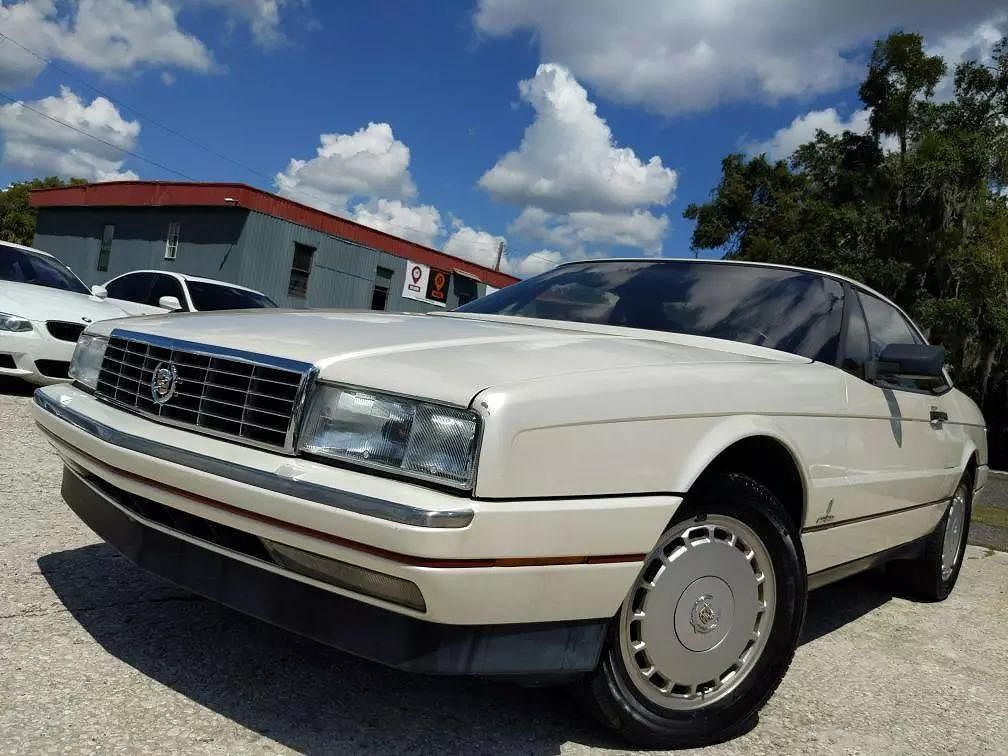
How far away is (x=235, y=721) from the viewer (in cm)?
196

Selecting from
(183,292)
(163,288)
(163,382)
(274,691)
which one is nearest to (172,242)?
(163,288)

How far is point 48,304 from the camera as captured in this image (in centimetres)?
664

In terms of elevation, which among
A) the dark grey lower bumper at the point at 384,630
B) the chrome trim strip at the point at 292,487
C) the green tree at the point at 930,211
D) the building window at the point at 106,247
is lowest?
the dark grey lower bumper at the point at 384,630

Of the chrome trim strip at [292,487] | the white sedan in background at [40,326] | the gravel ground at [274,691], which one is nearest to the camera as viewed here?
the chrome trim strip at [292,487]

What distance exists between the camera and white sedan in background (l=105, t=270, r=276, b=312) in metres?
8.70

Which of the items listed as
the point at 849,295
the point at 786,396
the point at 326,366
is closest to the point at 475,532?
the point at 326,366

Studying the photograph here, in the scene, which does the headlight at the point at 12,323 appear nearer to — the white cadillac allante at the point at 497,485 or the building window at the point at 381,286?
the white cadillac allante at the point at 497,485

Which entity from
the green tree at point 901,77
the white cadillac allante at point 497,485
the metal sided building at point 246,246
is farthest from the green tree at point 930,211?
the white cadillac allante at point 497,485

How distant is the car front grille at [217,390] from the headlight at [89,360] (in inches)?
9.4

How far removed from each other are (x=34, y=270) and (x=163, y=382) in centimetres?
643

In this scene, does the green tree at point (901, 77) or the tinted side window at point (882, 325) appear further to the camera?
the green tree at point (901, 77)

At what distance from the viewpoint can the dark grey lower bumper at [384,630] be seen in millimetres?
1746

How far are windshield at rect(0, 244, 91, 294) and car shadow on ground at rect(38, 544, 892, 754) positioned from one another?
18.6ft

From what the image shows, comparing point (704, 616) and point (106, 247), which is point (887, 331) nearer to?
point (704, 616)
